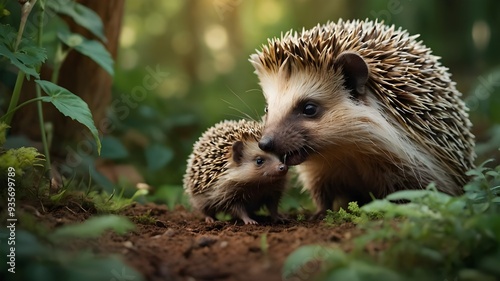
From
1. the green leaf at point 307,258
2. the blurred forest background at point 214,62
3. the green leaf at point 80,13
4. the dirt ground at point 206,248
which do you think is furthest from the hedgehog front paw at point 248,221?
the green leaf at point 80,13

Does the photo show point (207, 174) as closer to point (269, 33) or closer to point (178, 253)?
point (178, 253)

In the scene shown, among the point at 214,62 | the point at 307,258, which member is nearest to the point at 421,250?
the point at 307,258

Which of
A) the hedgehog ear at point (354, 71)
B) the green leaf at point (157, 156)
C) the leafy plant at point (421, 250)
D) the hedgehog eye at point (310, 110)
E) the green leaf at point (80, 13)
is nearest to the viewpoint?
the leafy plant at point (421, 250)

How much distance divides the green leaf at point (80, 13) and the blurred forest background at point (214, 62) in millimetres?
1466

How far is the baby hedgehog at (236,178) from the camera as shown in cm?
499

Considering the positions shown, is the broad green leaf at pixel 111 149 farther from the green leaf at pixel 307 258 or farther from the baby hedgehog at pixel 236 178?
the green leaf at pixel 307 258

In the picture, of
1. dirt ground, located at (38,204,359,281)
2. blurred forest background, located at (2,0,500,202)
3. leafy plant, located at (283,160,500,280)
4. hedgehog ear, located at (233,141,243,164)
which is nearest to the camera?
leafy plant, located at (283,160,500,280)

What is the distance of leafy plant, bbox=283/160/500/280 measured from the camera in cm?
267

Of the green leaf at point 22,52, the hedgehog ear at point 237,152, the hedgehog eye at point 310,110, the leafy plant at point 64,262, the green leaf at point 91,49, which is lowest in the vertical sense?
the leafy plant at point 64,262

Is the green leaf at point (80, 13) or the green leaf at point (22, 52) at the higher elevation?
the green leaf at point (80, 13)

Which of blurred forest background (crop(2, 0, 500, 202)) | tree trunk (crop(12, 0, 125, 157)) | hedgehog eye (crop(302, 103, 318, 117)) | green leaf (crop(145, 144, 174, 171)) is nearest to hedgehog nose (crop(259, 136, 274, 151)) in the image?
hedgehog eye (crop(302, 103, 318, 117))

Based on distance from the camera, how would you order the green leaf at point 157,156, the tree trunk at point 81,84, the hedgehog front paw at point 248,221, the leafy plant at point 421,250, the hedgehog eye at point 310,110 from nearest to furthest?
the leafy plant at point 421,250, the hedgehog eye at point 310,110, the hedgehog front paw at point 248,221, the tree trunk at point 81,84, the green leaf at point 157,156

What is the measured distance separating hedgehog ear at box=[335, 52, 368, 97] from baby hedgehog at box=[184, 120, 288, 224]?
933 millimetres

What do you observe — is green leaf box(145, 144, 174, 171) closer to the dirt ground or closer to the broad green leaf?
the broad green leaf
